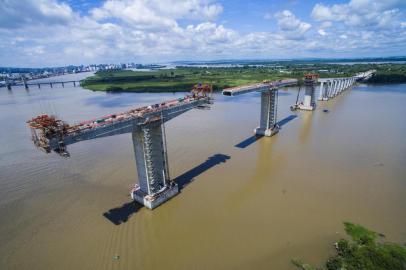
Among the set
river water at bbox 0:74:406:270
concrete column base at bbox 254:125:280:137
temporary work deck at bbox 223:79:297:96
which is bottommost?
river water at bbox 0:74:406:270

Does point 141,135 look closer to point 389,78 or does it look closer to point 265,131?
point 265,131

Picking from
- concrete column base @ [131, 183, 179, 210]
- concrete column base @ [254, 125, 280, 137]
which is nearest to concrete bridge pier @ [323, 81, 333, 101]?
concrete column base @ [254, 125, 280, 137]

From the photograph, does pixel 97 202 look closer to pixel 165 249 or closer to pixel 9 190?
pixel 165 249

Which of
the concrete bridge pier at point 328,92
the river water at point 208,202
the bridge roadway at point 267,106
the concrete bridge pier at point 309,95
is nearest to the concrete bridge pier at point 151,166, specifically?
the river water at point 208,202

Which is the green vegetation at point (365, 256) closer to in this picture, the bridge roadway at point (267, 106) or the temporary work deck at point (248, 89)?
the temporary work deck at point (248, 89)

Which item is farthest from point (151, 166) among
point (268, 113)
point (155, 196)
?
point (268, 113)

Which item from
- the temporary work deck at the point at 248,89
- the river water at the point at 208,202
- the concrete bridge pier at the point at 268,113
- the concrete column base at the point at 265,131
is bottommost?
the river water at the point at 208,202

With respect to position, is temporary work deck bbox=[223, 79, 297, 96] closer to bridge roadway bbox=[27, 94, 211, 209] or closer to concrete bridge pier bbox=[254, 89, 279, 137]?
concrete bridge pier bbox=[254, 89, 279, 137]

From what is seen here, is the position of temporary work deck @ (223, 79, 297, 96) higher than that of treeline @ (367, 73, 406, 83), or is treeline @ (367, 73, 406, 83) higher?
temporary work deck @ (223, 79, 297, 96)
